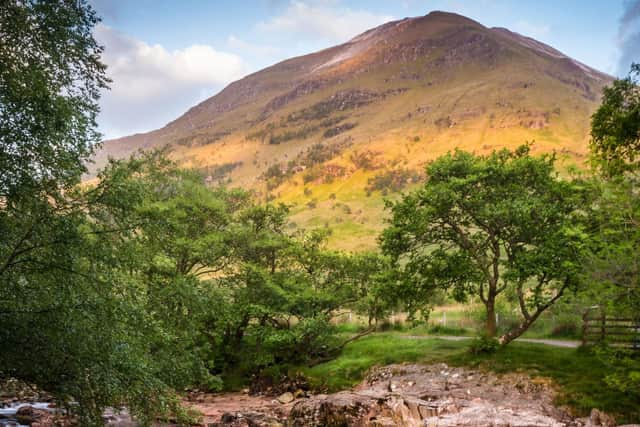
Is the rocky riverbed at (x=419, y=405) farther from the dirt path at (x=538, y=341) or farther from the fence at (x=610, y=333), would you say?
the dirt path at (x=538, y=341)

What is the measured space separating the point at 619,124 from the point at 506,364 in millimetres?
12187

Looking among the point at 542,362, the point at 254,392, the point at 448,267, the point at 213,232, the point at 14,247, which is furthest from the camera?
the point at 213,232

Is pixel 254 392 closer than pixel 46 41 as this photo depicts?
No

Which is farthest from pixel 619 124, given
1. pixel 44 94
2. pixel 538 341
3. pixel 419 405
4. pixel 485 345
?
pixel 44 94

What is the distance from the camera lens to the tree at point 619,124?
20281 millimetres

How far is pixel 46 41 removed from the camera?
49.1 feet

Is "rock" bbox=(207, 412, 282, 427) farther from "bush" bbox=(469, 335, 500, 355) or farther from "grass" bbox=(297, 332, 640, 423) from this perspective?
"bush" bbox=(469, 335, 500, 355)

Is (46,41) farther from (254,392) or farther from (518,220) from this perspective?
(254,392)

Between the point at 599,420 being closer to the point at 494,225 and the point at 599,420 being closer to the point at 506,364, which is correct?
the point at 506,364

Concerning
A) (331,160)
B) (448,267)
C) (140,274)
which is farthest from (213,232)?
(331,160)

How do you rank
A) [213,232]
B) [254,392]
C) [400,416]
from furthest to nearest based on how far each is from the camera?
[213,232] < [254,392] < [400,416]

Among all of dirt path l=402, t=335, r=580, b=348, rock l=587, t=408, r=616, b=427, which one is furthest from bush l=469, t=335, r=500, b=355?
rock l=587, t=408, r=616, b=427

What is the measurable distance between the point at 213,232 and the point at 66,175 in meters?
20.0

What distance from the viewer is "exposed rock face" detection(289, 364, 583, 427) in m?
17.9
